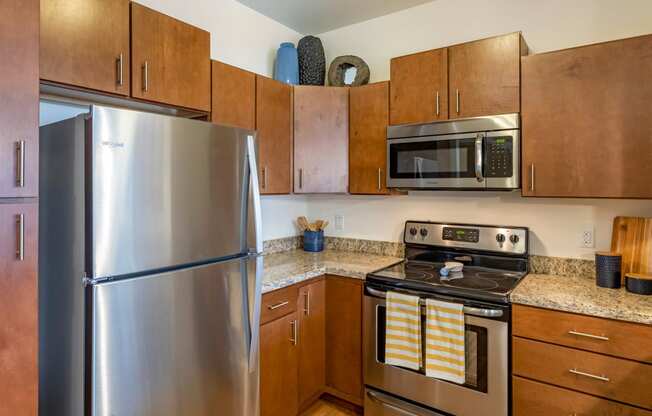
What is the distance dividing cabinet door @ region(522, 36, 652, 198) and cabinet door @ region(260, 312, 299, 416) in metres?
1.50

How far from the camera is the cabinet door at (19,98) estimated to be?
3.57 ft

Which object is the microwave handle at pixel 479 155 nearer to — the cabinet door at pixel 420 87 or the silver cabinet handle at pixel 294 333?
the cabinet door at pixel 420 87

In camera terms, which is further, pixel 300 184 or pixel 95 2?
pixel 300 184

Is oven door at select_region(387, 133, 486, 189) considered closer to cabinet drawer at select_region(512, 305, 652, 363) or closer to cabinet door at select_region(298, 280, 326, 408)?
cabinet drawer at select_region(512, 305, 652, 363)

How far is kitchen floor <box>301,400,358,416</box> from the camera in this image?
2385 millimetres

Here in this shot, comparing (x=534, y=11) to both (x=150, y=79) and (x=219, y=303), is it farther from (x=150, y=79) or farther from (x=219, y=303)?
(x=219, y=303)

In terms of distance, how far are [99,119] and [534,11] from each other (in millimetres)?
2371

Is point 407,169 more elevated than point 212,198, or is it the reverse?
point 407,169

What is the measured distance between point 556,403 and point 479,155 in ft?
4.06

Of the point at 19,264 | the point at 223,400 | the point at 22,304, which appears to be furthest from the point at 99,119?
the point at 223,400

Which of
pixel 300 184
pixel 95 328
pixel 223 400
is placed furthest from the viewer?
pixel 300 184

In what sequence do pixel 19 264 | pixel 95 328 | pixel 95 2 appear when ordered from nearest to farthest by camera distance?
1. pixel 19 264
2. pixel 95 328
3. pixel 95 2

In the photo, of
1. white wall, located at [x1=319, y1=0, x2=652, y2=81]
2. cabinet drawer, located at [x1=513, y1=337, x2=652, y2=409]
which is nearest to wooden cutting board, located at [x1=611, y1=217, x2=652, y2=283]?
cabinet drawer, located at [x1=513, y1=337, x2=652, y2=409]

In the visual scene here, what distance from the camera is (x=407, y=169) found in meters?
2.37
